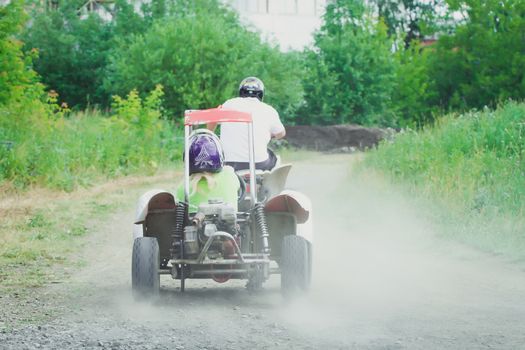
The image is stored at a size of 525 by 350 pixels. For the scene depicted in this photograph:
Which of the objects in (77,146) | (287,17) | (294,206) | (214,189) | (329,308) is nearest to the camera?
(329,308)

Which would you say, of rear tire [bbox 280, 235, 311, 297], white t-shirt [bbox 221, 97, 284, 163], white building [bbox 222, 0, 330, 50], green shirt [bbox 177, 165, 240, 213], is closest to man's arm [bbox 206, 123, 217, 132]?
white t-shirt [bbox 221, 97, 284, 163]

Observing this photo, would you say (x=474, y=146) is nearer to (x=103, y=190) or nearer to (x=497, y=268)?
(x=103, y=190)

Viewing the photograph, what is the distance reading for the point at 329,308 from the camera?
339 inches

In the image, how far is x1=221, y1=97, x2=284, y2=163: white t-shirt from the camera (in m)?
10.2

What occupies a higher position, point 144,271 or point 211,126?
point 211,126

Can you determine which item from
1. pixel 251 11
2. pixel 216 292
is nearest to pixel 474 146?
pixel 216 292

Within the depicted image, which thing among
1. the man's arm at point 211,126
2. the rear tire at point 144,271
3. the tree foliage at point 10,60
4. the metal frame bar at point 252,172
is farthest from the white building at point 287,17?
the rear tire at point 144,271

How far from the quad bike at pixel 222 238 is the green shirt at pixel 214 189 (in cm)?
12

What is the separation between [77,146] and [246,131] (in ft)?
47.7

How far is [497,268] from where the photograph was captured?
1119 centimetres

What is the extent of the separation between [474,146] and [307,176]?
9.15 meters

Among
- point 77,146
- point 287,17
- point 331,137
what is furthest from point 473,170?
point 287,17

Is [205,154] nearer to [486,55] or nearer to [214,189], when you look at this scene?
[214,189]

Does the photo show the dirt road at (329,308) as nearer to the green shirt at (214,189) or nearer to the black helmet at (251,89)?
the green shirt at (214,189)
